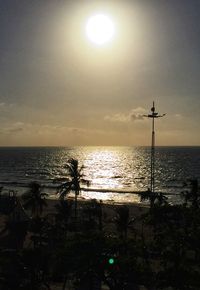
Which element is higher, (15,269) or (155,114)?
(155,114)

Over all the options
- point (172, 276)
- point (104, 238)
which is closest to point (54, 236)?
point (104, 238)

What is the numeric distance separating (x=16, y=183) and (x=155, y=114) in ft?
268

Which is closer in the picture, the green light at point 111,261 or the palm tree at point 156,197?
the green light at point 111,261

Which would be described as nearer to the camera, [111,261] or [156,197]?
[111,261]

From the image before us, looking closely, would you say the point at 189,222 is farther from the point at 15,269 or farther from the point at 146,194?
the point at 146,194

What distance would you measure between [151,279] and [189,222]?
11.8 m

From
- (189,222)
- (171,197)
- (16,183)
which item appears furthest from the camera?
(16,183)

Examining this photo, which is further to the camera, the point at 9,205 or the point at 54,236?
the point at 9,205

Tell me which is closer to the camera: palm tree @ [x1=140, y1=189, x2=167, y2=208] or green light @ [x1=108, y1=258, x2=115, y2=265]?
green light @ [x1=108, y1=258, x2=115, y2=265]

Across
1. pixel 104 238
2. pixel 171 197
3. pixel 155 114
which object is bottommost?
pixel 171 197

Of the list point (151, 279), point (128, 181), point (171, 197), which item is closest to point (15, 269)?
point (151, 279)

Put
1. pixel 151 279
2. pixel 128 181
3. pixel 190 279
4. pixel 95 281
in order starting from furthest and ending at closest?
pixel 128 181 < pixel 95 281 < pixel 151 279 < pixel 190 279

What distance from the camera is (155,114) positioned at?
54344mm

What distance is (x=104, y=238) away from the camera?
938 inches
